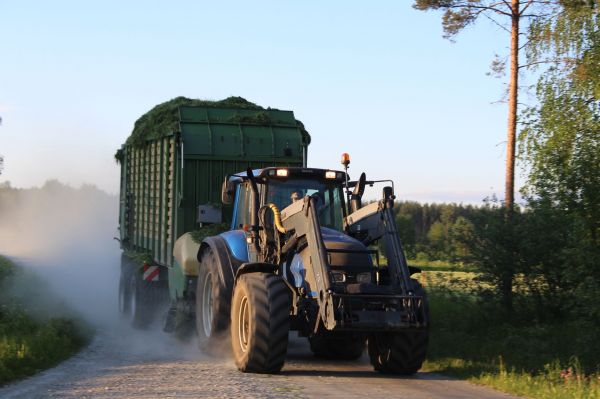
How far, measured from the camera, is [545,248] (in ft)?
48.0

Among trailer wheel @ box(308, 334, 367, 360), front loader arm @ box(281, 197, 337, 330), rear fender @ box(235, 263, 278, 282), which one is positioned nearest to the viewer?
front loader arm @ box(281, 197, 337, 330)

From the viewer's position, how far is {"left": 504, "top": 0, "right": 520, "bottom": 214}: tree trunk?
1753 cm

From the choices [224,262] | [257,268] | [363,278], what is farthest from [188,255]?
[363,278]

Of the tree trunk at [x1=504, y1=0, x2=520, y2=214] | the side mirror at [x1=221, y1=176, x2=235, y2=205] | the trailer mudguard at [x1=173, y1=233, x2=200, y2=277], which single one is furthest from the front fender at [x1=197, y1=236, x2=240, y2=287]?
the tree trunk at [x1=504, y1=0, x2=520, y2=214]

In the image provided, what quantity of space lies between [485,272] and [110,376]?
7.48 metres

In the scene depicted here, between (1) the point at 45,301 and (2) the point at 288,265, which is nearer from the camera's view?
(2) the point at 288,265

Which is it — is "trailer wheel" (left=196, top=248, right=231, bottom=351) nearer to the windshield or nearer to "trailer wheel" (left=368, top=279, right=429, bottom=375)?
the windshield

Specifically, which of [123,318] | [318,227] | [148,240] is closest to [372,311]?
[318,227]

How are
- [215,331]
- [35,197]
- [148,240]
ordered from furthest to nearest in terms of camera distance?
[35,197] < [148,240] < [215,331]

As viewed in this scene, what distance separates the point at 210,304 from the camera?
43.3 feet

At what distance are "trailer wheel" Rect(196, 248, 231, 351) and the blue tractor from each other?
0.05ft

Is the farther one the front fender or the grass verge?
the front fender

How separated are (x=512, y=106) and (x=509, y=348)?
19.7ft

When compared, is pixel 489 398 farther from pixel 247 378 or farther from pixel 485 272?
pixel 485 272
